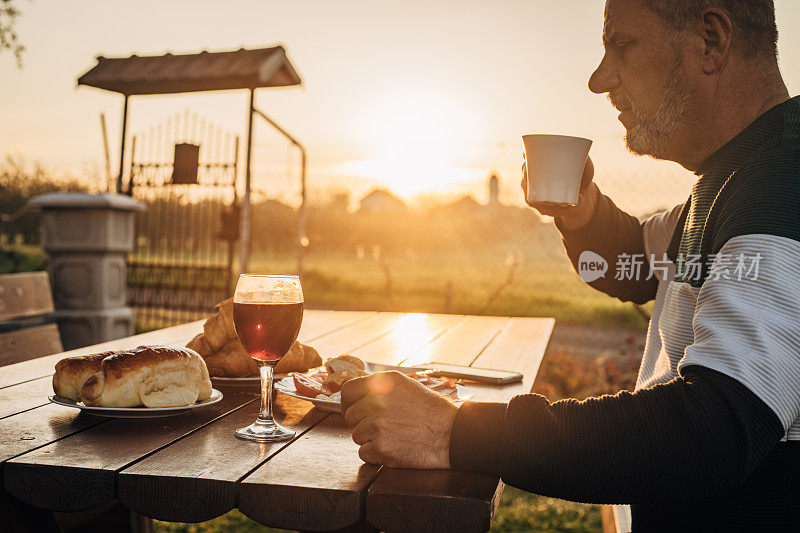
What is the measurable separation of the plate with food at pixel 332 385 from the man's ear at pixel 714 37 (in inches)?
34.8

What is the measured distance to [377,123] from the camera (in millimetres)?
9125

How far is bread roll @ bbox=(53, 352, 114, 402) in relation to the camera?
1217 millimetres

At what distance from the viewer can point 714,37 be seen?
138 centimetres

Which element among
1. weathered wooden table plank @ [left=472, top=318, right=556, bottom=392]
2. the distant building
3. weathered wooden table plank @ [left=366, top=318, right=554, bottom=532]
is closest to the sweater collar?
weathered wooden table plank @ [left=472, top=318, right=556, bottom=392]

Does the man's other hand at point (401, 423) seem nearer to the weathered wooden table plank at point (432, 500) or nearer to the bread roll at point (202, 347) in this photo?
the weathered wooden table plank at point (432, 500)

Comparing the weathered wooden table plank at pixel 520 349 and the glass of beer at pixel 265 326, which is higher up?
the glass of beer at pixel 265 326

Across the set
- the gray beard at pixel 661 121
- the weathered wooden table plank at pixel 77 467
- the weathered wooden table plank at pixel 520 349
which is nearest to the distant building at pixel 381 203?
the weathered wooden table plank at pixel 520 349

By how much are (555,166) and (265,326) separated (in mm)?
810

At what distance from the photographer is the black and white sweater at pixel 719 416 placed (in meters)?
0.92

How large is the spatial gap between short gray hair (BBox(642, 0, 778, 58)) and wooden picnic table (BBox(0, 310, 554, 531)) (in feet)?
3.47

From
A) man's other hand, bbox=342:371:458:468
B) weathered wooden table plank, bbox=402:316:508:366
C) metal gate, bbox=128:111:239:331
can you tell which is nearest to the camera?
man's other hand, bbox=342:371:458:468

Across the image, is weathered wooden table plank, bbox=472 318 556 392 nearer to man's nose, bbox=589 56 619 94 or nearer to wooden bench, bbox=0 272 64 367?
man's nose, bbox=589 56 619 94

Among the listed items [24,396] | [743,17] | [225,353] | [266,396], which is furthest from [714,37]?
[24,396]

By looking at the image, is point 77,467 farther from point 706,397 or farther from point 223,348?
point 706,397
